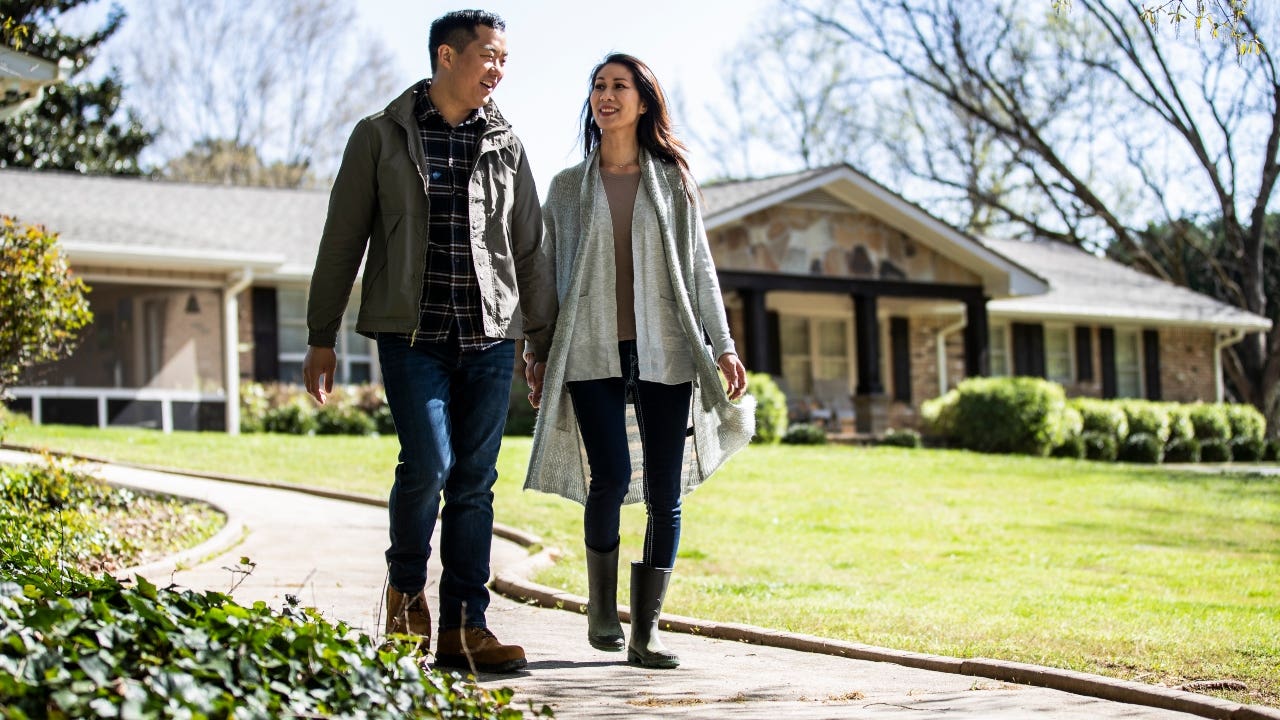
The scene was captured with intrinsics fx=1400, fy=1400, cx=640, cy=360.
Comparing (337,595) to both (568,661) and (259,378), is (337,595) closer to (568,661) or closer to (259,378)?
(568,661)

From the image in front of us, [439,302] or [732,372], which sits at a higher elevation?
[439,302]

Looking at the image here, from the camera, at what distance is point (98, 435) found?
1576 centimetres

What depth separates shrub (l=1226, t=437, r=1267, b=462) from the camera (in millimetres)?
25641

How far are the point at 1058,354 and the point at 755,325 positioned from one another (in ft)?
32.5

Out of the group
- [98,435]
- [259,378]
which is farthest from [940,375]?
[98,435]

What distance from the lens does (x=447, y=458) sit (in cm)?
427

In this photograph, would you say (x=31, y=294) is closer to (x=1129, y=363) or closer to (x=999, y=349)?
(x=999, y=349)

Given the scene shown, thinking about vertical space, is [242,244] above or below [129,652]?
above

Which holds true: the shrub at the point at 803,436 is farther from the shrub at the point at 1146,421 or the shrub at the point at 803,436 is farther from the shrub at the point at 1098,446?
the shrub at the point at 1146,421

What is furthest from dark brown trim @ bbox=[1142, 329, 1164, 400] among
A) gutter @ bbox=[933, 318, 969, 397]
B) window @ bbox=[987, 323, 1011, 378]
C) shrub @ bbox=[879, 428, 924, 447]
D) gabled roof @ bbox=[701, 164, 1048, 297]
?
shrub @ bbox=[879, 428, 924, 447]

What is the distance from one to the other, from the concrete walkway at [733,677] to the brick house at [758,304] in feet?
39.7

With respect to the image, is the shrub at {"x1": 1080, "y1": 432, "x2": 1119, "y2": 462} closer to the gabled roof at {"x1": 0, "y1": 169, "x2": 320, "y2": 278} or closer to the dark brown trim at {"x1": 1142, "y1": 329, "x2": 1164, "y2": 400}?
the dark brown trim at {"x1": 1142, "y1": 329, "x2": 1164, "y2": 400}

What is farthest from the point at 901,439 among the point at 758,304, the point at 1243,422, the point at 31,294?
the point at 31,294

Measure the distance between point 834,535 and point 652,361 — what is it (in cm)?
570
